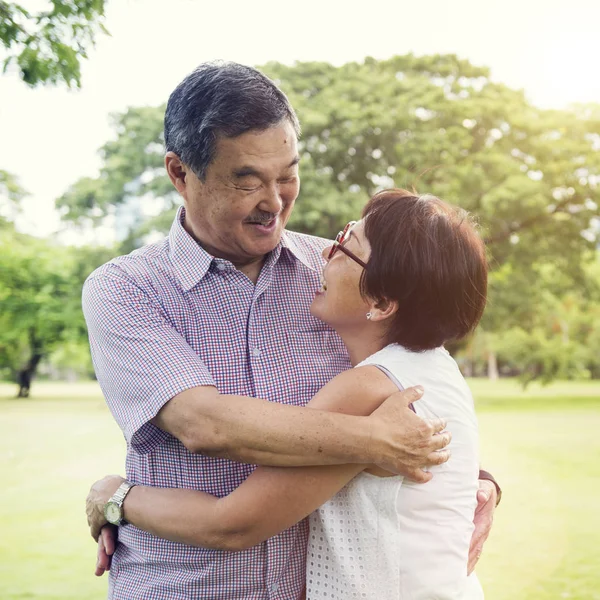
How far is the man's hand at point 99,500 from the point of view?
156 centimetres

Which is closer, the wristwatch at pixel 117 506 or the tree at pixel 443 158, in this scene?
the wristwatch at pixel 117 506

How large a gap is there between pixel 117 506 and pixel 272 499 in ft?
1.19

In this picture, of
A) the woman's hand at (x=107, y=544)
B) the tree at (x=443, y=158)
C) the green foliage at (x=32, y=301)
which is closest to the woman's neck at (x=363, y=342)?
the woman's hand at (x=107, y=544)

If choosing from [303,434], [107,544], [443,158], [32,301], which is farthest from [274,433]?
[32,301]


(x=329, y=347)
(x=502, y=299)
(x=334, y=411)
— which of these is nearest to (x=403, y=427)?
(x=334, y=411)

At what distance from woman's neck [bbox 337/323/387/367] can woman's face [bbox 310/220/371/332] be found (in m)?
0.02

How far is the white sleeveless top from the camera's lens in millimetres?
1358

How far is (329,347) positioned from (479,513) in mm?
489

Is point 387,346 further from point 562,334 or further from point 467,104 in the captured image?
point 562,334

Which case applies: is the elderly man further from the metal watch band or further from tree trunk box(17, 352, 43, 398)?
tree trunk box(17, 352, 43, 398)

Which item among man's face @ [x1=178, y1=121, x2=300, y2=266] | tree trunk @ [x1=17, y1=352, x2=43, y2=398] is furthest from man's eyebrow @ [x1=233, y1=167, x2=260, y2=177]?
tree trunk @ [x1=17, y1=352, x2=43, y2=398]

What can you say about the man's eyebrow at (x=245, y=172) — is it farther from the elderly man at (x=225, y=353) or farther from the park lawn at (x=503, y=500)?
the park lawn at (x=503, y=500)

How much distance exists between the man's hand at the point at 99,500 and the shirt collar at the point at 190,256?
442mm

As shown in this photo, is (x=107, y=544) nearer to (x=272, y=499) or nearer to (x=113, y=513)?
(x=113, y=513)
